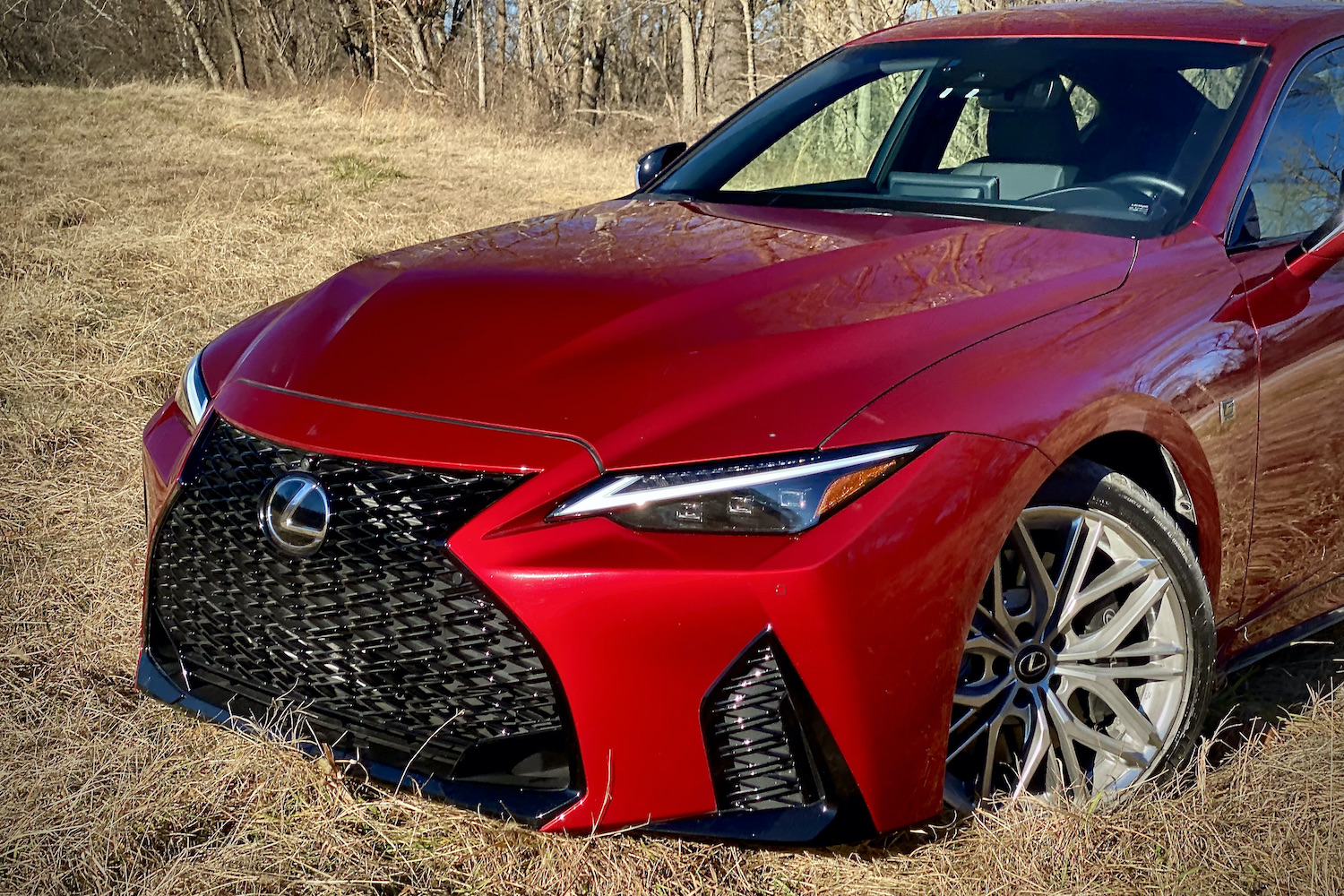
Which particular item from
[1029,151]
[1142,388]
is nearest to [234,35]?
[1029,151]

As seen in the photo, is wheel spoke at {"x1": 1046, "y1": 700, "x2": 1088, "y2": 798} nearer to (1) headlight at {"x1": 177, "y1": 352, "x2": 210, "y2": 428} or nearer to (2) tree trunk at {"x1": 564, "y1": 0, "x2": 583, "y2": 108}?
(1) headlight at {"x1": 177, "y1": 352, "x2": 210, "y2": 428}

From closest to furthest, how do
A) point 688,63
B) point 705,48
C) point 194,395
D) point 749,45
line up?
point 194,395, point 749,45, point 688,63, point 705,48

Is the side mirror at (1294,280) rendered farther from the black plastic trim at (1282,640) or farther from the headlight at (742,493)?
the headlight at (742,493)

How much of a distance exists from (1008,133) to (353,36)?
22.0 metres

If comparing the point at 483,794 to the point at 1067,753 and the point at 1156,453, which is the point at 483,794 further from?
the point at 1156,453

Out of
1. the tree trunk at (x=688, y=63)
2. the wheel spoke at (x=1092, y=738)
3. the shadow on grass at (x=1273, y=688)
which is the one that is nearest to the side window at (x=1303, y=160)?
the shadow on grass at (x=1273, y=688)

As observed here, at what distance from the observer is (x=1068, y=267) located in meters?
2.21

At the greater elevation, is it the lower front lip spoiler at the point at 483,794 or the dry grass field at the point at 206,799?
the lower front lip spoiler at the point at 483,794

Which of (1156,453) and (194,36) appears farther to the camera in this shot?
(194,36)

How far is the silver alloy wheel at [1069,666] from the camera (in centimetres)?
201

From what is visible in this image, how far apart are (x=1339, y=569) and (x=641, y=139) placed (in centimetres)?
1485

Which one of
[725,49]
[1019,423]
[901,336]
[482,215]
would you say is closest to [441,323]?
[901,336]

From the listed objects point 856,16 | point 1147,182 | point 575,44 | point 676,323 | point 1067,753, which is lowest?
point 1067,753

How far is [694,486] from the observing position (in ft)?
5.65
